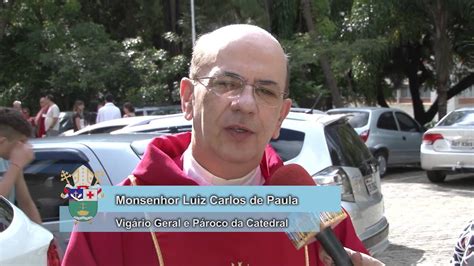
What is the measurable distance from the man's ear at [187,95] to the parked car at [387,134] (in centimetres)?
1214

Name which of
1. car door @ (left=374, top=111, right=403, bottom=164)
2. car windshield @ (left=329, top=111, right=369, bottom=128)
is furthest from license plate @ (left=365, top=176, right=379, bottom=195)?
car windshield @ (left=329, top=111, right=369, bottom=128)

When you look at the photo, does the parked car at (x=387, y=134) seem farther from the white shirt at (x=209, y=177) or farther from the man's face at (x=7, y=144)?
the white shirt at (x=209, y=177)

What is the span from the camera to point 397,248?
7.87 meters

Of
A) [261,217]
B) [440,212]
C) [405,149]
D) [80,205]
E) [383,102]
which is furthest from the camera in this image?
[383,102]

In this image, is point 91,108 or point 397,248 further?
point 91,108

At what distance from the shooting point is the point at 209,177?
186cm

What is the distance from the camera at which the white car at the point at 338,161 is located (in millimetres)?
5883

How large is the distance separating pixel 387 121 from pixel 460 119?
2.28m


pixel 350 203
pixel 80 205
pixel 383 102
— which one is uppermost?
pixel 80 205

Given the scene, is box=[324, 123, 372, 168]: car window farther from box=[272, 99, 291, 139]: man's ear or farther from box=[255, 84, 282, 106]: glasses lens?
box=[255, 84, 282, 106]: glasses lens

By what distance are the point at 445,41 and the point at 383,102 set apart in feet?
19.3

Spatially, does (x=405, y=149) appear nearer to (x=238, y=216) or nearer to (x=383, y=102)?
(x=383, y=102)

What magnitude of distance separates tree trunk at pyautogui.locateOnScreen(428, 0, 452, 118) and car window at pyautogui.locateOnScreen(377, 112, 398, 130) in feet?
21.2

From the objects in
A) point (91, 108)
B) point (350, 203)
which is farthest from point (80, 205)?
point (91, 108)
